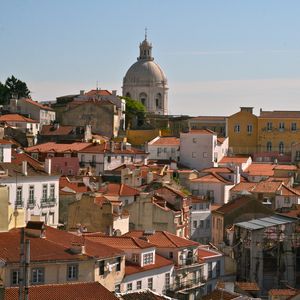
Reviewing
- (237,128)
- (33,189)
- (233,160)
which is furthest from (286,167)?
(33,189)

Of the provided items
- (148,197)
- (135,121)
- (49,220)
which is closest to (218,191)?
(148,197)

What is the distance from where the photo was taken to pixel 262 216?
65125 mm

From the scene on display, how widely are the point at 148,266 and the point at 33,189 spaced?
12.3 meters

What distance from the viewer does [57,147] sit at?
292 ft

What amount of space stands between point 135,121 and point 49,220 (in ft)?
199

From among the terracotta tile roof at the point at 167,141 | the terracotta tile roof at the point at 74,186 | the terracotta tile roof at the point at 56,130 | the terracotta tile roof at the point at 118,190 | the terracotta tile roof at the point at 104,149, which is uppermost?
the terracotta tile roof at the point at 56,130

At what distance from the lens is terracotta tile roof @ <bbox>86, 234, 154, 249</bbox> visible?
42906 mm

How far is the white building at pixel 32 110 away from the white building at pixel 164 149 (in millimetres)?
12561

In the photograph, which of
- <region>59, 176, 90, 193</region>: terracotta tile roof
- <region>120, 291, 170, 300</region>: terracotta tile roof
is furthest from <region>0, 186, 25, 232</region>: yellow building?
<region>59, 176, 90, 193</region>: terracotta tile roof

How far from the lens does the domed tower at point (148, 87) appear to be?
14050cm

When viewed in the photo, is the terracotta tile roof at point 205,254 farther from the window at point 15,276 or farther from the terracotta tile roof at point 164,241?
the window at point 15,276

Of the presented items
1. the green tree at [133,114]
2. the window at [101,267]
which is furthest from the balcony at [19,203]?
the green tree at [133,114]

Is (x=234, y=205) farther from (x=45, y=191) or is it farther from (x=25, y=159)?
(x=45, y=191)

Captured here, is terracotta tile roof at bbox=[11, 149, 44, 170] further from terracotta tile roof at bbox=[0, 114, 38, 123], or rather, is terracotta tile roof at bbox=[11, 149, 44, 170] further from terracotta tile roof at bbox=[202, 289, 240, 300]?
terracotta tile roof at bbox=[0, 114, 38, 123]
